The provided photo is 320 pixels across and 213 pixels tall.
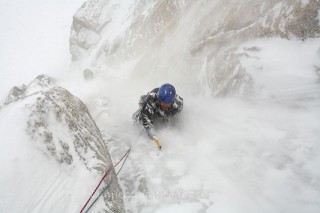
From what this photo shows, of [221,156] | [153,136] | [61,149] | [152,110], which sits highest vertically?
[61,149]

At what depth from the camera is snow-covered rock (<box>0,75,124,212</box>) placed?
10.3 ft

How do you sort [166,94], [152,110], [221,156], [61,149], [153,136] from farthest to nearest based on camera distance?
[152,110] → [153,136] → [166,94] → [221,156] → [61,149]

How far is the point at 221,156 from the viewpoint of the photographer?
465 centimetres

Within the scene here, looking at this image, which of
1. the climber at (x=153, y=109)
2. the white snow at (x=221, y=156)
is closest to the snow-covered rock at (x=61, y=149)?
the white snow at (x=221, y=156)

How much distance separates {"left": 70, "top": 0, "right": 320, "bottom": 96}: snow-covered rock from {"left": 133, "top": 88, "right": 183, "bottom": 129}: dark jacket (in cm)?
98

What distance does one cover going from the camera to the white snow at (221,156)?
3182mm

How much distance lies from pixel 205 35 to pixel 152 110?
2.64 m

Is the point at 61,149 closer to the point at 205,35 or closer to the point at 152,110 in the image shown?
the point at 152,110

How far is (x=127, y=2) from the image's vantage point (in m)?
15.7

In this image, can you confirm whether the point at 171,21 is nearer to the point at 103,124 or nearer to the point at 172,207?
the point at 103,124

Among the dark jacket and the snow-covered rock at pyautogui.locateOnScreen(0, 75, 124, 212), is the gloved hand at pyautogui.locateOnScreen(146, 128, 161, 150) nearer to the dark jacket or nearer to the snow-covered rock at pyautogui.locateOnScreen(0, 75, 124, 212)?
the dark jacket

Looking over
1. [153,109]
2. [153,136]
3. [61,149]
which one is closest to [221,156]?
[153,136]

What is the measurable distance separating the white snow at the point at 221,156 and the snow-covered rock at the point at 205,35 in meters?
0.27

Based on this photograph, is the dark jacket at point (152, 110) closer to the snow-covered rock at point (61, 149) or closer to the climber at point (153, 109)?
the climber at point (153, 109)
